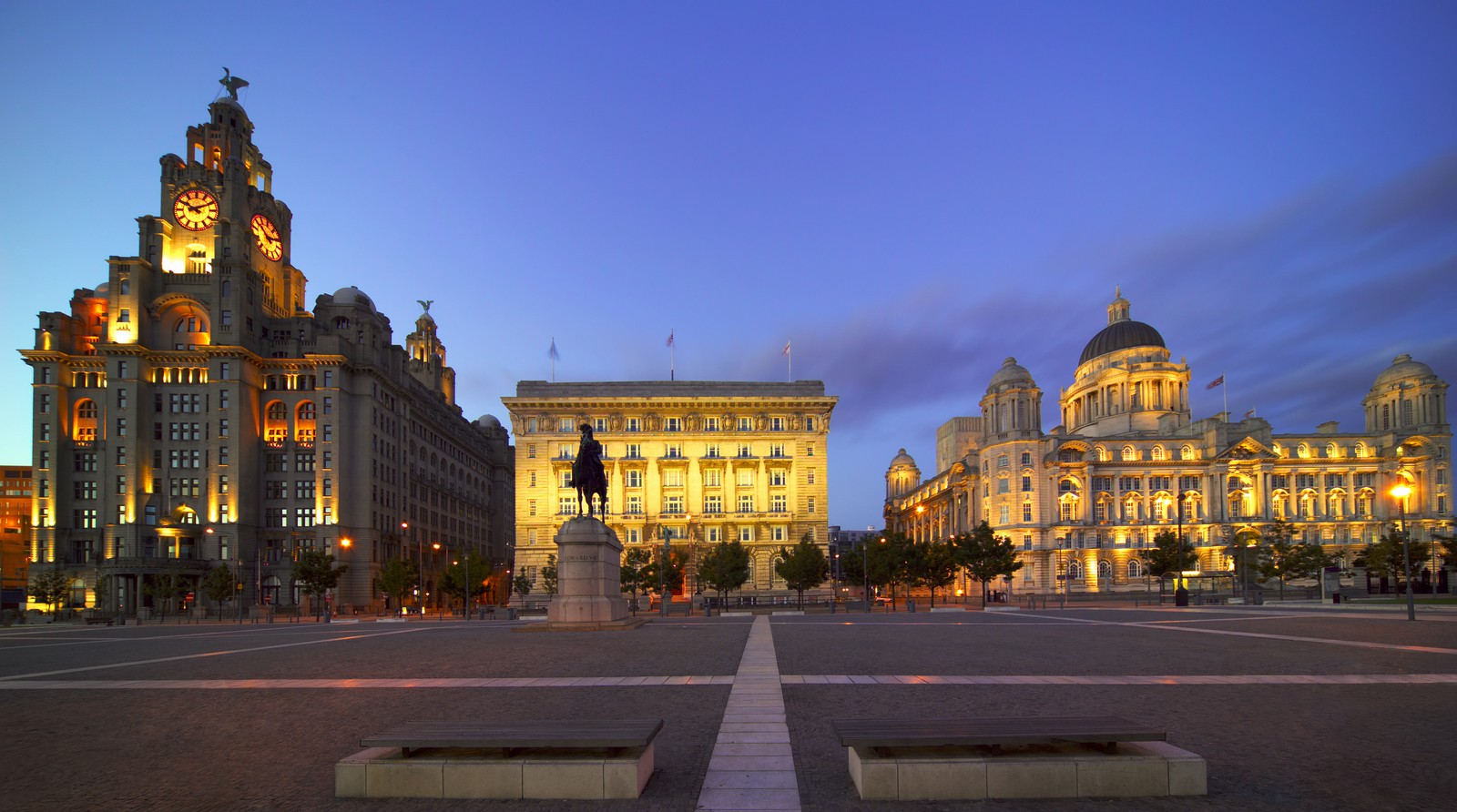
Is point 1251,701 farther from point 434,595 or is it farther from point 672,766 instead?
point 434,595

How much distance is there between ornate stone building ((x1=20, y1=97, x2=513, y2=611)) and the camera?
9331 centimetres

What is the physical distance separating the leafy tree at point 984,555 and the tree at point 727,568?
66.0 ft

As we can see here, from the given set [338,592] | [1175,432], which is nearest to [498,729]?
[338,592]

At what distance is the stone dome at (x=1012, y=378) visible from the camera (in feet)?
423

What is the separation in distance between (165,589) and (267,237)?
4245cm

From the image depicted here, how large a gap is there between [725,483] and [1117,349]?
78546 mm

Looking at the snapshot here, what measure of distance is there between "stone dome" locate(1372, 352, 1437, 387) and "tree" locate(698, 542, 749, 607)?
10587cm

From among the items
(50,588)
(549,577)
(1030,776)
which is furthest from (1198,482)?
(50,588)

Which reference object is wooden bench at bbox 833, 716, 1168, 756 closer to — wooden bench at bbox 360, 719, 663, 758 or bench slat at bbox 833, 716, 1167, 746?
bench slat at bbox 833, 716, 1167, 746

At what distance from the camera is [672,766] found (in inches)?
384

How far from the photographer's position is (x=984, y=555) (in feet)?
280

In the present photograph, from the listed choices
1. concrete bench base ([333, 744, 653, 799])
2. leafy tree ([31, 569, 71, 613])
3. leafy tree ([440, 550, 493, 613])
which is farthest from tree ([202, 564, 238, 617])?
concrete bench base ([333, 744, 653, 799])

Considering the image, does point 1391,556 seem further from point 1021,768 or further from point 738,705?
point 1021,768

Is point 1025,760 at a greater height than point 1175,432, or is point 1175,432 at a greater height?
point 1175,432
